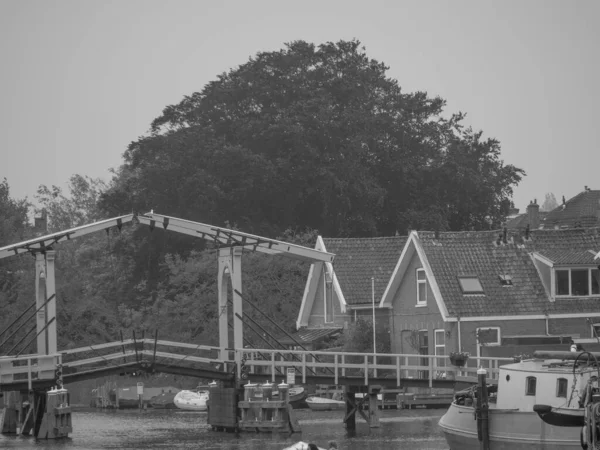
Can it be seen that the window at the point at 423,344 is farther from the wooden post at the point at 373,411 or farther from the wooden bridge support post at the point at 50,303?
the wooden bridge support post at the point at 50,303

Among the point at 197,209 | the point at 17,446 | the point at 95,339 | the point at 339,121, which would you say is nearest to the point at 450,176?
the point at 339,121

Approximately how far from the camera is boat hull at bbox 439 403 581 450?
35.7m

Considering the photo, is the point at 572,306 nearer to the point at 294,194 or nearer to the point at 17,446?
the point at 17,446

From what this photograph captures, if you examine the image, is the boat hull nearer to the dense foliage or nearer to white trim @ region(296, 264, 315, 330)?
white trim @ region(296, 264, 315, 330)

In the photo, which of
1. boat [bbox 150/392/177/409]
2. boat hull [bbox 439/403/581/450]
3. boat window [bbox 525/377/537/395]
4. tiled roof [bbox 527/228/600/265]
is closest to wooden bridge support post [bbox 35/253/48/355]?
boat hull [bbox 439/403/581/450]

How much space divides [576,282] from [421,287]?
6157 millimetres

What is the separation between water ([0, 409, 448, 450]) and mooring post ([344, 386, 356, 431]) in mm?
347

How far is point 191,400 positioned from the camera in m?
67.6

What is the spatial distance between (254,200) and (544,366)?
47303mm

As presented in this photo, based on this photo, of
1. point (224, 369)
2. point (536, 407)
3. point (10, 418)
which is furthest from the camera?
point (10, 418)

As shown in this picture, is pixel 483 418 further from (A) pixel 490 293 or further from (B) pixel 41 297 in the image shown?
(A) pixel 490 293

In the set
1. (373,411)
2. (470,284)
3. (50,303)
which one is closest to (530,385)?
(373,411)

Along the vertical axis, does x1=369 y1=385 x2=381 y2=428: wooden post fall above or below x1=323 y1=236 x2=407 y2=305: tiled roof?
below

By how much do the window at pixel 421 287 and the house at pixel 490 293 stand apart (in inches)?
1.6
